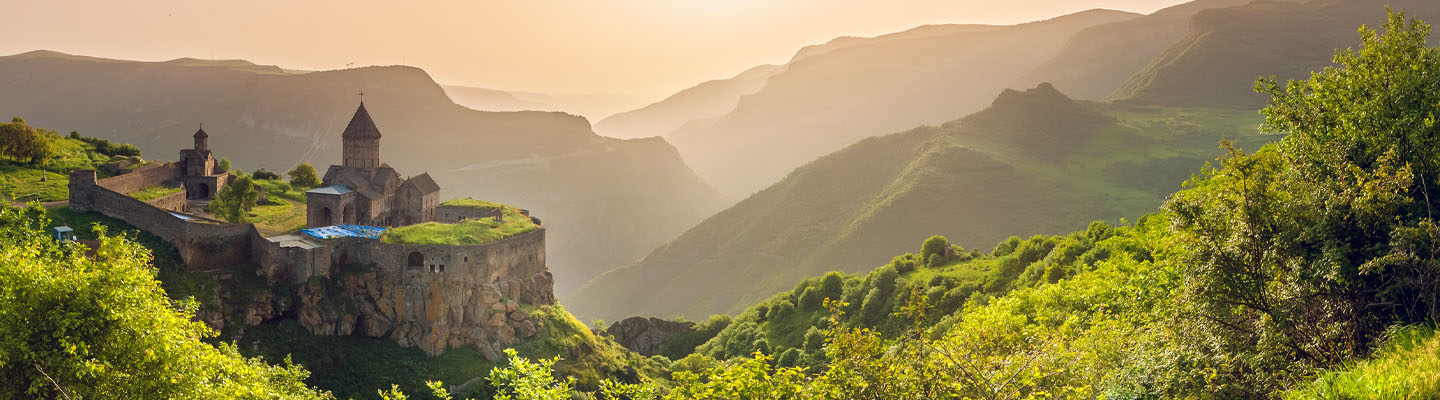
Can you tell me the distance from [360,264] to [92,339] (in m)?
31.0

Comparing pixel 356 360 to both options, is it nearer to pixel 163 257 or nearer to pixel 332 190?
pixel 163 257

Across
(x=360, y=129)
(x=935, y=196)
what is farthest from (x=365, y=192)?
(x=935, y=196)

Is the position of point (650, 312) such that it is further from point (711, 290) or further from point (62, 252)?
point (62, 252)

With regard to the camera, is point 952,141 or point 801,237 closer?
point 801,237

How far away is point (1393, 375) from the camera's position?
9.96 m

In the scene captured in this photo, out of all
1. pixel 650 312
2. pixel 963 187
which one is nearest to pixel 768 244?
pixel 650 312

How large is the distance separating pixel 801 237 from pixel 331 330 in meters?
98.7

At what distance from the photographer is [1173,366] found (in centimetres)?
1316

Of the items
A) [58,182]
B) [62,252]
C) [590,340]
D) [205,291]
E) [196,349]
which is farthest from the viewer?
[590,340]

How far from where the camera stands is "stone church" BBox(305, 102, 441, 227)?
5541 cm

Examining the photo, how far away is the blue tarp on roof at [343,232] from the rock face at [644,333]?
28.4 m

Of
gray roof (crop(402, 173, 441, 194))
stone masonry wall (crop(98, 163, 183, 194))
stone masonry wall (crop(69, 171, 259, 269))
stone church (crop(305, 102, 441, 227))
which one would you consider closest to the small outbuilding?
stone masonry wall (crop(69, 171, 259, 269))

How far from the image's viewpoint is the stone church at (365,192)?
55406mm

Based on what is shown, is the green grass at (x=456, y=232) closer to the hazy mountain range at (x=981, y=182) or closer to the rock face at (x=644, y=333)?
the rock face at (x=644, y=333)
